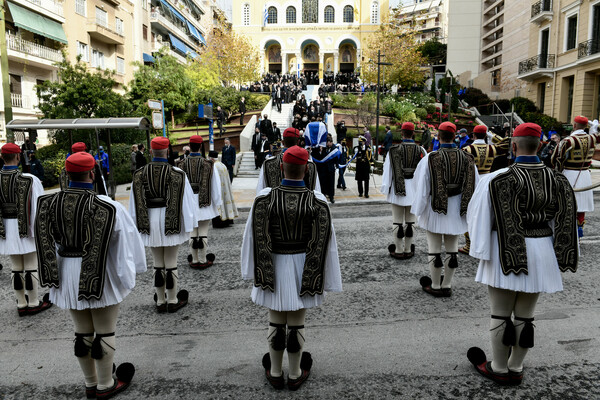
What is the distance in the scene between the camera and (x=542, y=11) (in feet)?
110

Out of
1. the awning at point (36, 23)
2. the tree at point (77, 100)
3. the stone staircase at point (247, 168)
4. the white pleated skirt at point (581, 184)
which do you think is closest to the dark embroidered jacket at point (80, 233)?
the white pleated skirt at point (581, 184)

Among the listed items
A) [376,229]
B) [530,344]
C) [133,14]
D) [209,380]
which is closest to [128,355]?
[209,380]

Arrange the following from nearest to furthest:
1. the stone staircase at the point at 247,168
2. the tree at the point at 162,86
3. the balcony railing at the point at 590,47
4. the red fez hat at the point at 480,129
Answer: the red fez hat at the point at 480,129 → the stone staircase at the point at 247,168 → the balcony railing at the point at 590,47 → the tree at the point at 162,86

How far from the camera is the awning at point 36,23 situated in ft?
84.9

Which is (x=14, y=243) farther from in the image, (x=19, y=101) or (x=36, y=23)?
(x=36, y=23)

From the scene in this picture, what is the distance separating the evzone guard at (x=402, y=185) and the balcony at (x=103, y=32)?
108ft

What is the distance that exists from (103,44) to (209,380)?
39.2 m

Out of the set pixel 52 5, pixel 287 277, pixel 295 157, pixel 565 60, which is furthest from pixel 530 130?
pixel 52 5

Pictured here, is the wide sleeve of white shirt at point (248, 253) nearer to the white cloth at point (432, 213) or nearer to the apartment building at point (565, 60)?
the white cloth at point (432, 213)

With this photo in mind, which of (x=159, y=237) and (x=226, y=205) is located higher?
(x=159, y=237)

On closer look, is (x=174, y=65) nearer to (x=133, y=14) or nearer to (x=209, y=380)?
(x=133, y=14)

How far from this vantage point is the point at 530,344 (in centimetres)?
361

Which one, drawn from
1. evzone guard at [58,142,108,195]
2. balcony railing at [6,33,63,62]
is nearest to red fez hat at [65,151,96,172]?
evzone guard at [58,142,108,195]

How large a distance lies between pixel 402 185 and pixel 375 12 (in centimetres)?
7148
